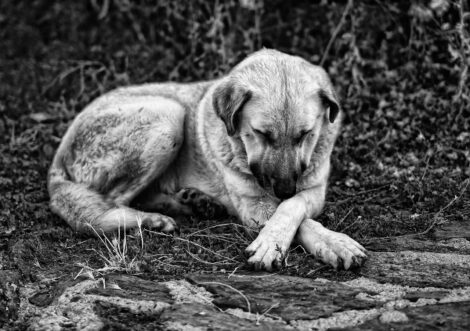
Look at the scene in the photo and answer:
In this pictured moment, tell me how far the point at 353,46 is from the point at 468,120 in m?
1.46

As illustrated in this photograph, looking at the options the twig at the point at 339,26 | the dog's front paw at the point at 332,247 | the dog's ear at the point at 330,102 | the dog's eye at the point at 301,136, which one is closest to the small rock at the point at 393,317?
the dog's front paw at the point at 332,247

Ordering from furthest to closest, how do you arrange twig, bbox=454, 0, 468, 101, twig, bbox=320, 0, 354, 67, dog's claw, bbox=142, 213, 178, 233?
1. twig, bbox=320, 0, 354, 67
2. twig, bbox=454, 0, 468, 101
3. dog's claw, bbox=142, 213, 178, 233

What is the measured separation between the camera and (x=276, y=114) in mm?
4426

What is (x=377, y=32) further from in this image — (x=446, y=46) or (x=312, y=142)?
(x=312, y=142)

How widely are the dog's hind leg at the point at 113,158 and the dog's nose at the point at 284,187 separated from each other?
1078mm

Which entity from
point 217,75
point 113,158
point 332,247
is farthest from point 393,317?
point 217,75

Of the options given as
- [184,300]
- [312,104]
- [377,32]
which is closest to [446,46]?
[377,32]

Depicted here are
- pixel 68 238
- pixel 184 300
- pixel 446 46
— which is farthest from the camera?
pixel 446 46

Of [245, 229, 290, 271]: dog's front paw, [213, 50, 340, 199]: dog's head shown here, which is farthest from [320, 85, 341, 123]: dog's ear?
[245, 229, 290, 271]: dog's front paw

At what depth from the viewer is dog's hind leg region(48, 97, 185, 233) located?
5074 millimetres

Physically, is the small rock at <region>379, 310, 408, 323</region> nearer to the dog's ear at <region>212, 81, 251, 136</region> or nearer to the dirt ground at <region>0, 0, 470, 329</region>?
the dirt ground at <region>0, 0, 470, 329</region>

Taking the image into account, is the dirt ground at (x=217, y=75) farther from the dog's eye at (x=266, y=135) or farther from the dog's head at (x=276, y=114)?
the dog's eye at (x=266, y=135)

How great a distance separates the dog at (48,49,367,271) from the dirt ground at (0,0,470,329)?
7.0 inches

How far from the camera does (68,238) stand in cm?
483
